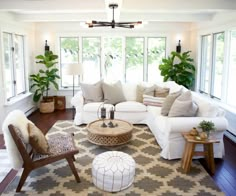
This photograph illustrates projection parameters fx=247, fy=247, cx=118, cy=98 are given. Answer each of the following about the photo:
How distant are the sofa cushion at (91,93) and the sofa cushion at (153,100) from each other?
1.03m

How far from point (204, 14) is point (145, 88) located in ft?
7.30

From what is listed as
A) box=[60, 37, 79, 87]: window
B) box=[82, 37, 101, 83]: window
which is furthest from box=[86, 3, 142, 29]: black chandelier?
box=[60, 37, 79, 87]: window

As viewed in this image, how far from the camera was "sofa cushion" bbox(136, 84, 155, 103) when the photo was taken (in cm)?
573

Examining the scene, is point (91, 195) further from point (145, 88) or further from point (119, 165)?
point (145, 88)

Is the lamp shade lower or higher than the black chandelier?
Answer: lower

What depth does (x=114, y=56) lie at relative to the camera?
7418 millimetres

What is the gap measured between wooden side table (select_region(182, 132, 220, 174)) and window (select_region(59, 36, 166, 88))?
13.5 feet

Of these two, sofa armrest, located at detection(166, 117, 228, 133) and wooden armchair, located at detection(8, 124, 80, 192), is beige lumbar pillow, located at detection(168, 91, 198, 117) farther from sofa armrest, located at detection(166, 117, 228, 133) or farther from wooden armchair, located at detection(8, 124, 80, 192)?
wooden armchair, located at detection(8, 124, 80, 192)

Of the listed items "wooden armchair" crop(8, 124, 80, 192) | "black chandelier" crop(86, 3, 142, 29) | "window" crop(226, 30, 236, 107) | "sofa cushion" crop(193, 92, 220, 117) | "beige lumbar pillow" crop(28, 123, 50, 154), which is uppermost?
"black chandelier" crop(86, 3, 142, 29)

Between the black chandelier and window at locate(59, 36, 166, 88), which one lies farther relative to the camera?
window at locate(59, 36, 166, 88)

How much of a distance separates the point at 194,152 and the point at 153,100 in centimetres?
217

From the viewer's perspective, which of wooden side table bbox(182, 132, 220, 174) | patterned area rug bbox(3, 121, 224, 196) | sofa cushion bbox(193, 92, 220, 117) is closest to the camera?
patterned area rug bbox(3, 121, 224, 196)

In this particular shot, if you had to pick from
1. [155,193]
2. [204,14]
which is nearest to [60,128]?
[155,193]

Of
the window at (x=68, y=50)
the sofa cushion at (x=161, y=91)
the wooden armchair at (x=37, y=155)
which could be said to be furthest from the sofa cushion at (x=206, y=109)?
the window at (x=68, y=50)
